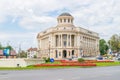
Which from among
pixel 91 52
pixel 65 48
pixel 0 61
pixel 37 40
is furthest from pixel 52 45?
pixel 0 61

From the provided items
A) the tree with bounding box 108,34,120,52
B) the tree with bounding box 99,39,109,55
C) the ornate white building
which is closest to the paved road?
the ornate white building

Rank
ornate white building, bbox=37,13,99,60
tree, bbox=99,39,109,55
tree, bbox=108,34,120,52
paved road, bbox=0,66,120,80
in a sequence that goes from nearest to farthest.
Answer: paved road, bbox=0,66,120,80 → tree, bbox=108,34,120,52 → ornate white building, bbox=37,13,99,60 → tree, bbox=99,39,109,55

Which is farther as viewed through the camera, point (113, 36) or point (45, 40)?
point (45, 40)

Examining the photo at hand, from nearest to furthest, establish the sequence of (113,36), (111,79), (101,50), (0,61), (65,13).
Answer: (111,79), (0,61), (113,36), (65,13), (101,50)

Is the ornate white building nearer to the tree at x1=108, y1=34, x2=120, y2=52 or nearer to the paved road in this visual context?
the tree at x1=108, y1=34, x2=120, y2=52

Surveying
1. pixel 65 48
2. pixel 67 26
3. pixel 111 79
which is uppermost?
pixel 67 26

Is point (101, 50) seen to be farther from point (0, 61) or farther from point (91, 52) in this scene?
point (0, 61)

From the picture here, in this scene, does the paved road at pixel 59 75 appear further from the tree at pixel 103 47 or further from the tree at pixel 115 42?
the tree at pixel 103 47

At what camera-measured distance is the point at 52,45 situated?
135 meters

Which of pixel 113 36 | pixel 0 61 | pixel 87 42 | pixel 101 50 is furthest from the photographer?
pixel 101 50

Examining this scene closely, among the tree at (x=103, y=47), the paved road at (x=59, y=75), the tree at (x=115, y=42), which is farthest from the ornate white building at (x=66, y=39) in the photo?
the paved road at (x=59, y=75)

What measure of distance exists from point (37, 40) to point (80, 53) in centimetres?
4683

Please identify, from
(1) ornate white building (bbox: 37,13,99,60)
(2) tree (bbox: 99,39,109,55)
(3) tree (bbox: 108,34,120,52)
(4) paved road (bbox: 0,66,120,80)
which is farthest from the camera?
(2) tree (bbox: 99,39,109,55)

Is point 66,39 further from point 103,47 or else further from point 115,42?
point 103,47
